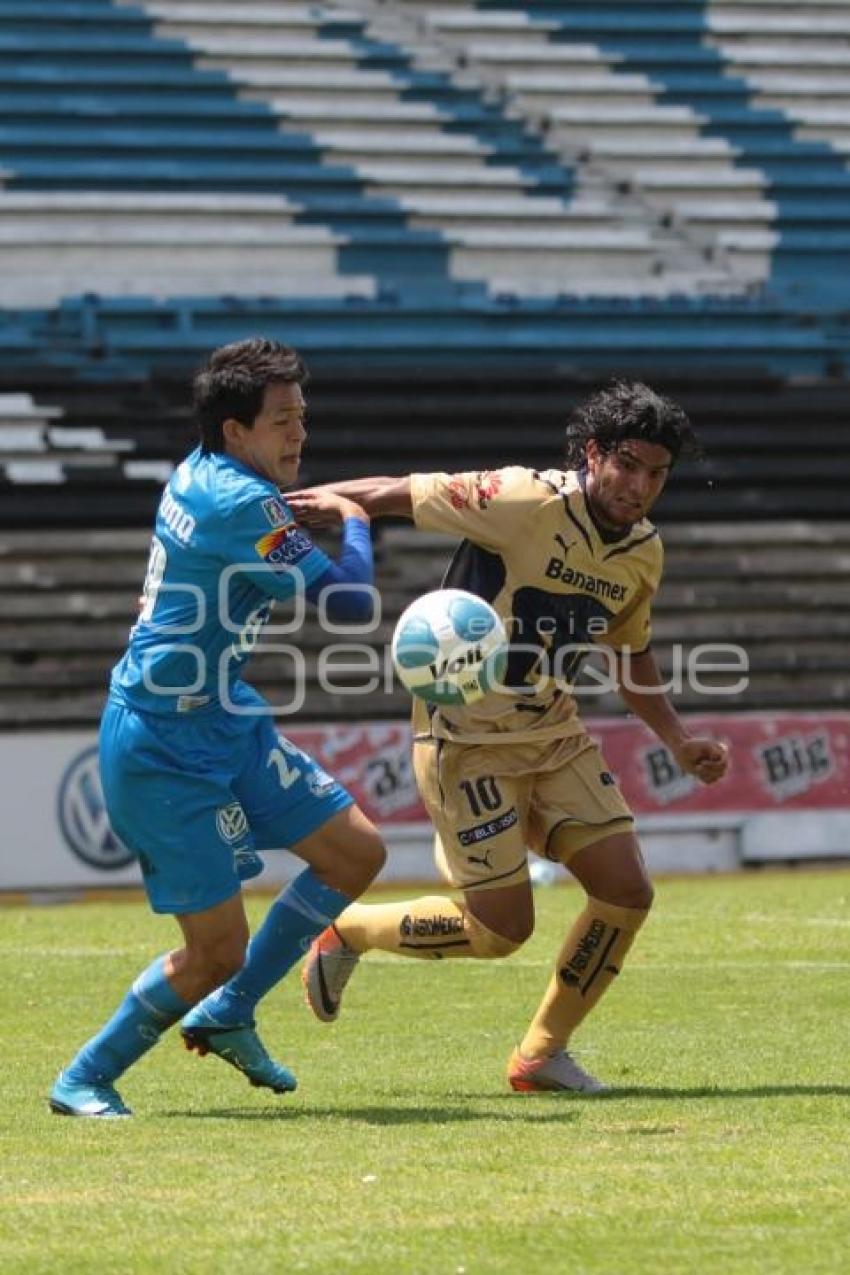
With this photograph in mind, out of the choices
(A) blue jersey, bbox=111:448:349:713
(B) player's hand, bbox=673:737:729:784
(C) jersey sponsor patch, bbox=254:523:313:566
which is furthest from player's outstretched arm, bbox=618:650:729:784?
(C) jersey sponsor patch, bbox=254:523:313:566

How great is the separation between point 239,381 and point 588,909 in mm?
1940

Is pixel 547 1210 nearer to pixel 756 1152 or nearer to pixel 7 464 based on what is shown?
pixel 756 1152

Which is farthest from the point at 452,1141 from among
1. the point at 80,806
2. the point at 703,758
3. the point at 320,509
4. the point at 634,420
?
the point at 80,806

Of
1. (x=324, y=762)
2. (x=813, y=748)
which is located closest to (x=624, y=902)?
(x=324, y=762)

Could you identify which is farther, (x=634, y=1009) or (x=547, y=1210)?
(x=634, y=1009)

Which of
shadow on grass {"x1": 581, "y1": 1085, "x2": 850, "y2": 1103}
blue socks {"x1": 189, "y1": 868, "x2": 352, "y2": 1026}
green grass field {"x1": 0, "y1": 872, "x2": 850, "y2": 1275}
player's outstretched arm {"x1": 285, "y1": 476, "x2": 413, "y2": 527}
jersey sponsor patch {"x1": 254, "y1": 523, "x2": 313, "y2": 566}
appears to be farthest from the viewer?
blue socks {"x1": 189, "y1": 868, "x2": 352, "y2": 1026}

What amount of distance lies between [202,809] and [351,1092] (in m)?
1.13

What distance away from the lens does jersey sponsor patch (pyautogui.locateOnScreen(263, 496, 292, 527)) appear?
6.22 meters

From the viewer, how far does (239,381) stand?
639 cm

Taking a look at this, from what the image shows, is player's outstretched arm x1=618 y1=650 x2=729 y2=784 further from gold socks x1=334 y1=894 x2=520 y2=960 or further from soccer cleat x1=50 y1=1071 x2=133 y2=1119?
soccer cleat x1=50 y1=1071 x2=133 y2=1119

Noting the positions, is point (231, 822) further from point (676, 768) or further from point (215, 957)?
point (676, 768)

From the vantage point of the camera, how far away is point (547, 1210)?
4.92 meters

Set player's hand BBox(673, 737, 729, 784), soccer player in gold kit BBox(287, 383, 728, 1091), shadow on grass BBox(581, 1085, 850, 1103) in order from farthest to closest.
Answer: player's hand BBox(673, 737, 729, 784), soccer player in gold kit BBox(287, 383, 728, 1091), shadow on grass BBox(581, 1085, 850, 1103)

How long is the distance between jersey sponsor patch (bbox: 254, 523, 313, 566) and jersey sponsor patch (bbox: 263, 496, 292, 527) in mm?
16
